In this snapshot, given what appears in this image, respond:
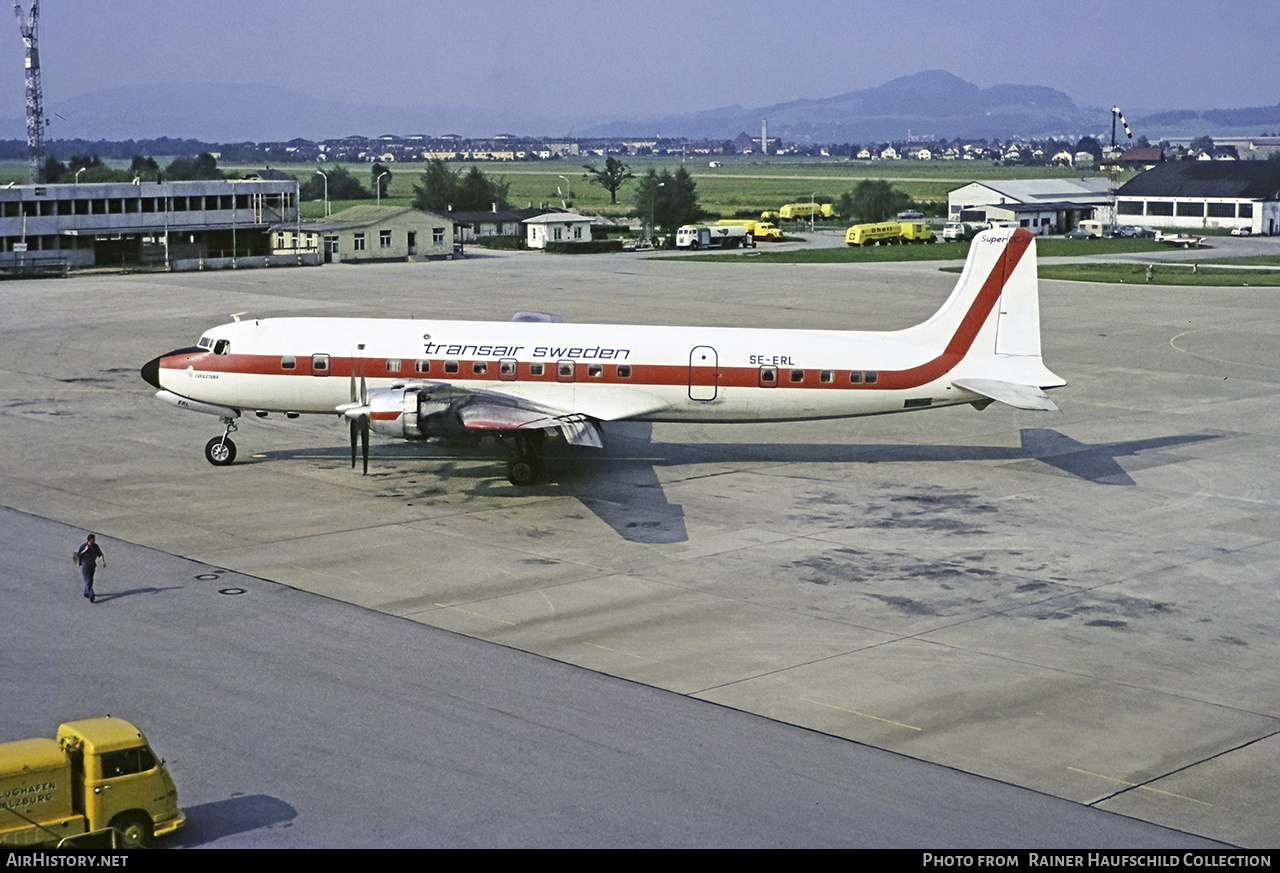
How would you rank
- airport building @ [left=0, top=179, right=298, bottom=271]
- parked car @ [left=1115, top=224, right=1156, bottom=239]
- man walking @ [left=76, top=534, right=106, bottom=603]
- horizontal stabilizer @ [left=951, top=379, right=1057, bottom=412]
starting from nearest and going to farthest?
man walking @ [left=76, top=534, right=106, bottom=603] < horizontal stabilizer @ [left=951, top=379, right=1057, bottom=412] < airport building @ [left=0, top=179, right=298, bottom=271] < parked car @ [left=1115, top=224, right=1156, bottom=239]

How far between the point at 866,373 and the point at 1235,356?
3229cm

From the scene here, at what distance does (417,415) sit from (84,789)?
2025 cm

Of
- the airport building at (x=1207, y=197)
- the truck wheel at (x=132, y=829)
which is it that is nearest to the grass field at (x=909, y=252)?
the airport building at (x=1207, y=197)

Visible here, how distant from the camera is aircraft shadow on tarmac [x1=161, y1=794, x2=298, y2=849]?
18.8m

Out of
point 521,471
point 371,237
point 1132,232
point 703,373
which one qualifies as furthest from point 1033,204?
point 521,471

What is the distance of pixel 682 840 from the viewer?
61.3ft

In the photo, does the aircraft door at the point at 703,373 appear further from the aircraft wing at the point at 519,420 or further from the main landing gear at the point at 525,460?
the main landing gear at the point at 525,460

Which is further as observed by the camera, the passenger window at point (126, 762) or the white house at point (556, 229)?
the white house at point (556, 229)

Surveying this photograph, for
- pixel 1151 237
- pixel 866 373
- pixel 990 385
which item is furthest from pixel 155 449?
pixel 1151 237

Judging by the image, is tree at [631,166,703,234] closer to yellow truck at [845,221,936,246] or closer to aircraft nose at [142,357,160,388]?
yellow truck at [845,221,936,246]

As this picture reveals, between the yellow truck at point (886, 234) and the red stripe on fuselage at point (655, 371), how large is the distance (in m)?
102

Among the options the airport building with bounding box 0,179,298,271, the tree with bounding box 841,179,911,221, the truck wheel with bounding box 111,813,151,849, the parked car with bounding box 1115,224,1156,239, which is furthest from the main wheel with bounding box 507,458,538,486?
the tree with bounding box 841,179,911,221

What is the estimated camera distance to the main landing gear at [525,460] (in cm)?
3988

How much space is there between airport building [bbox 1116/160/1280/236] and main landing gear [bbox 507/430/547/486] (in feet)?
463
